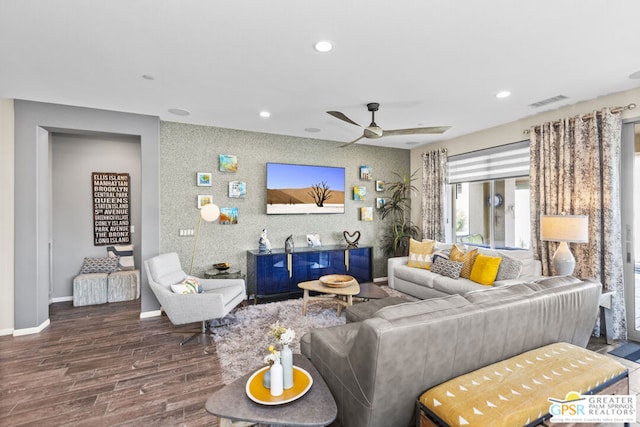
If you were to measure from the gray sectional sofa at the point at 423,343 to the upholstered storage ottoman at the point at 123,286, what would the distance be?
156 inches

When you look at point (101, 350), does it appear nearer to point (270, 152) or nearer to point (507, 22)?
point (270, 152)

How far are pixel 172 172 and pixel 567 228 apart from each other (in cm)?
512

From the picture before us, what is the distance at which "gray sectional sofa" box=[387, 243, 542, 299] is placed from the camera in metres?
3.89

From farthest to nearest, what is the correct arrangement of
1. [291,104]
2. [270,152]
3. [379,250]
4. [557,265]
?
[379,250]
[270,152]
[291,104]
[557,265]

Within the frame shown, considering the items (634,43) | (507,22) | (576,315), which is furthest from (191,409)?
(634,43)

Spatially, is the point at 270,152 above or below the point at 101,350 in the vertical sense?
above

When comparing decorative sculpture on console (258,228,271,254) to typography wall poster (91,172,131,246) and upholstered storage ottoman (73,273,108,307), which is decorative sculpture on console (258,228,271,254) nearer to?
typography wall poster (91,172,131,246)

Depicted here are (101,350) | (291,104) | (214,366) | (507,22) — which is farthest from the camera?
(291,104)

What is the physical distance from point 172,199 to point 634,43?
17.3 feet

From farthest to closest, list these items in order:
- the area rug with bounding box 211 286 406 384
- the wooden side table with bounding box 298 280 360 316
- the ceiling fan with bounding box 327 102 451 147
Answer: the wooden side table with bounding box 298 280 360 316
the ceiling fan with bounding box 327 102 451 147
the area rug with bounding box 211 286 406 384

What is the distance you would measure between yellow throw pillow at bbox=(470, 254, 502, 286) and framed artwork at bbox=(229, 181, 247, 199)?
3.66m

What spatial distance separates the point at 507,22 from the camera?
6.90 ft

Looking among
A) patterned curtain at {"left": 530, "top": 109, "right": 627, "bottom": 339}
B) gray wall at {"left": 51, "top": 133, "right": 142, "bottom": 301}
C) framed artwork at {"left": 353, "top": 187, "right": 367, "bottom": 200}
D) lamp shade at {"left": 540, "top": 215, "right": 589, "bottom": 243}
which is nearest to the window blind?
patterned curtain at {"left": 530, "top": 109, "right": 627, "bottom": 339}

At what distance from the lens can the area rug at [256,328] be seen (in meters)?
2.84
